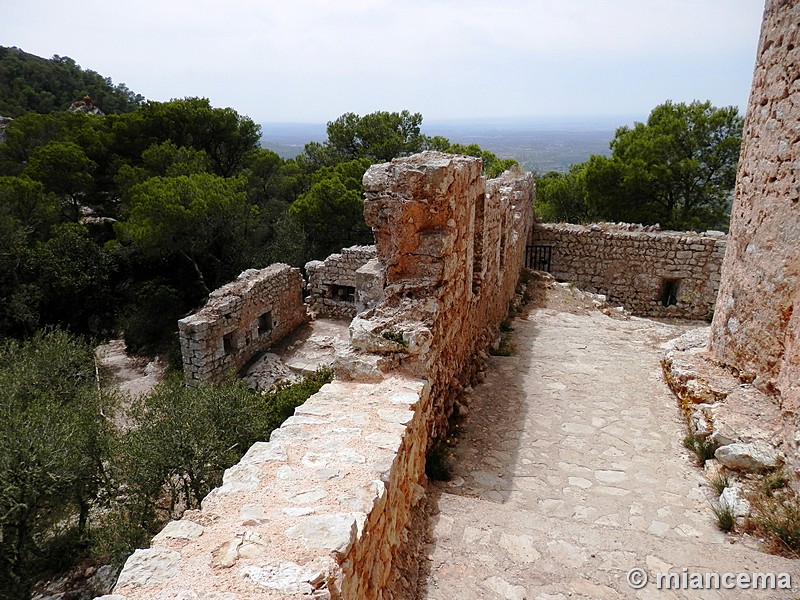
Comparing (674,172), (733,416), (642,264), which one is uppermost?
(674,172)

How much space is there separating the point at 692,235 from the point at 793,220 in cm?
928

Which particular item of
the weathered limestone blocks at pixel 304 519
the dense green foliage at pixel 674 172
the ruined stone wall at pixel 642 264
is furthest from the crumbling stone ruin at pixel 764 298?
the dense green foliage at pixel 674 172

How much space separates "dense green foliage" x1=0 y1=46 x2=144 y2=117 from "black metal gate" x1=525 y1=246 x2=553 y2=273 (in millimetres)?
36827

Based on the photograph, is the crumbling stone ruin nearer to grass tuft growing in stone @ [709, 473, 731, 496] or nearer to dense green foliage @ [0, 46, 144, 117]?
grass tuft growing in stone @ [709, 473, 731, 496]

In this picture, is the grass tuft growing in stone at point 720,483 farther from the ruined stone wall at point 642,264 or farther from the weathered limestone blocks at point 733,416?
the ruined stone wall at point 642,264

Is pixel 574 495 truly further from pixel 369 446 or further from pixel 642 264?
pixel 642 264

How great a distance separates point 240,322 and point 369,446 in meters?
10.9

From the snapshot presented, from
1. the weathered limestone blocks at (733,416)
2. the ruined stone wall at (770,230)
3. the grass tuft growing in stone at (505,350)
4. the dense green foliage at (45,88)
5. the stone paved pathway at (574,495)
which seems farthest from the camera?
the dense green foliage at (45,88)

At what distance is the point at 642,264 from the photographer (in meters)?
14.1

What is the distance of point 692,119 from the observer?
19500mm

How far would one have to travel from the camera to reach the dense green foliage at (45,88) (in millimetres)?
38406

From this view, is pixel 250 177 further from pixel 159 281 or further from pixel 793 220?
pixel 793 220

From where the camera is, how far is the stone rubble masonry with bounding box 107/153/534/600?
7.63 feet

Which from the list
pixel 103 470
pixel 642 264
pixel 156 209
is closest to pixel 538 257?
pixel 642 264
